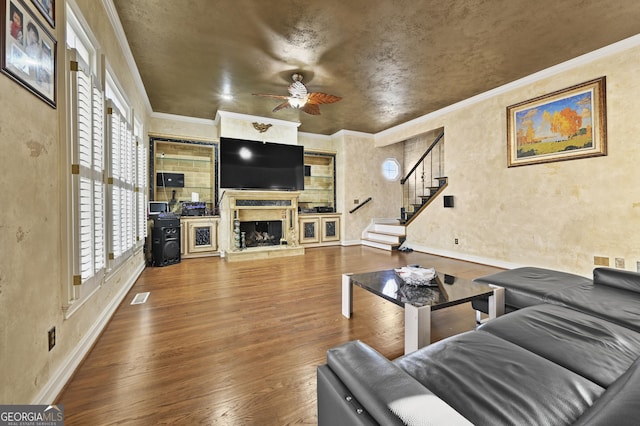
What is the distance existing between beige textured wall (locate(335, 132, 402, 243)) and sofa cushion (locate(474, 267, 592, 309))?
16.3 ft

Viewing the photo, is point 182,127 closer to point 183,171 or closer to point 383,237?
point 183,171

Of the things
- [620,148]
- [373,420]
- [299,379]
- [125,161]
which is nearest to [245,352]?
[299,379]

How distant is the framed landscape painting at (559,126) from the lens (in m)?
3.42

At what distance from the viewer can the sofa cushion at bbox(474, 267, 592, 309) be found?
6.20 ft

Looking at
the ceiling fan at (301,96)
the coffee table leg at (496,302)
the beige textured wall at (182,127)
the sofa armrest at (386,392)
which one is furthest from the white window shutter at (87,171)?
the beige textured wall at (182,127)

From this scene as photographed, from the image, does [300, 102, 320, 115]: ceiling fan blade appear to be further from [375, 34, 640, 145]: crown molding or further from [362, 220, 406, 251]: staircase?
[362, 220, 406, 251]: staircase

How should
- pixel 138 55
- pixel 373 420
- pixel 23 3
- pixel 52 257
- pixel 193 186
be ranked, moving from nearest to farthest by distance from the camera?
pixel 373 420, pixel 23 3, pixel 52 257, pixel 138 55, pixel 193 186

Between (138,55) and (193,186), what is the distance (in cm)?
306

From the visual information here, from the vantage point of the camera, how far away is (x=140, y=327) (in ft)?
7.66

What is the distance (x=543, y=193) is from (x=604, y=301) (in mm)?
2998

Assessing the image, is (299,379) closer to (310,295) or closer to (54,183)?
(310,295)

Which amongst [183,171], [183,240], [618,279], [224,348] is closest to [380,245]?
[183,240]

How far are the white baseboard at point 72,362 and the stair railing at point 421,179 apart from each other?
18.9 ft

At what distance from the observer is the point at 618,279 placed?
1.82 m
